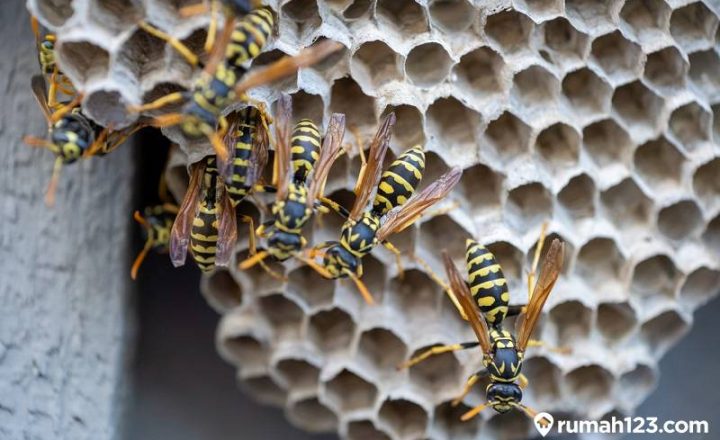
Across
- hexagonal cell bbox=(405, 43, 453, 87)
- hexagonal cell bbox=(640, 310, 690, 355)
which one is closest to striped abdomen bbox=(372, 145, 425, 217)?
hexagonal cell bbox=(405, 43, 453, 87)

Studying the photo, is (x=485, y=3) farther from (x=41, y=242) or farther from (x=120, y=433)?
(x=120, y=433)

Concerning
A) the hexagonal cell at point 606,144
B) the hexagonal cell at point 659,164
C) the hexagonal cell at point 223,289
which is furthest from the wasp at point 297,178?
the hexagonal cell at point 659,164

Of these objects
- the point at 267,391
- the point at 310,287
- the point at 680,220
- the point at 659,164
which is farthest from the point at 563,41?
the point at 267,391

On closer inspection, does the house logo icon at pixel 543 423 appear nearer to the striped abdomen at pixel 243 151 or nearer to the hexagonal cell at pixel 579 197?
the hexagonal cell at pixel 579 197

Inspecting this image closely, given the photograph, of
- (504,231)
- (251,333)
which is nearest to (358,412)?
(251,333)

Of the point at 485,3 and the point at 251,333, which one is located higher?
the point at 485,3

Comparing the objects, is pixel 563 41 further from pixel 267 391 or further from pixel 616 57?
pixel 267 391

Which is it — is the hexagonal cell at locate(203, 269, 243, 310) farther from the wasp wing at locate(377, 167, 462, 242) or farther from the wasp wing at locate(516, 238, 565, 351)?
the wasp wing at locate(516, 238, 565, 351)
